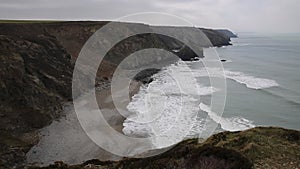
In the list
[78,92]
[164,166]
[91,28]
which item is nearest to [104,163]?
[164,166]

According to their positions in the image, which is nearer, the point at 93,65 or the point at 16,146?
the point at 16,146

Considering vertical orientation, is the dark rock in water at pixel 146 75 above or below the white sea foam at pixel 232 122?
below

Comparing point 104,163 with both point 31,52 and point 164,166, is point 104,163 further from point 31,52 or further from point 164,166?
point 31,52

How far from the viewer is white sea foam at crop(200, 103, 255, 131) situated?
89.6 ft

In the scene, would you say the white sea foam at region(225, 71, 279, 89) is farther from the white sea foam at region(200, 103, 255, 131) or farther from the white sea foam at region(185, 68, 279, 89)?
the white sea foam at region(200, 103, 255, 131)

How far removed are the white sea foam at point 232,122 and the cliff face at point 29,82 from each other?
1527 cm

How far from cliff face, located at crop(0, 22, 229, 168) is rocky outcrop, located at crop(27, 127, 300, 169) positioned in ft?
35.8

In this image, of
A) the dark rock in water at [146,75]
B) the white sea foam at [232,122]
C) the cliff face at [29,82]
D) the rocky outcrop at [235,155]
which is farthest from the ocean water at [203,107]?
the rocky outcrop at [235,155]

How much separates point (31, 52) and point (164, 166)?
33452mm

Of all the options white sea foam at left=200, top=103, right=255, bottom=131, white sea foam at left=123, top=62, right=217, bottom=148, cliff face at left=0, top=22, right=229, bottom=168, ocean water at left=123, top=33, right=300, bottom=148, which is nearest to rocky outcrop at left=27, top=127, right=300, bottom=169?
white sea foam at left=123, top=62, right=217, bottom=148

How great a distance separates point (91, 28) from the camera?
71312 mm

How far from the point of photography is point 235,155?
469 inches

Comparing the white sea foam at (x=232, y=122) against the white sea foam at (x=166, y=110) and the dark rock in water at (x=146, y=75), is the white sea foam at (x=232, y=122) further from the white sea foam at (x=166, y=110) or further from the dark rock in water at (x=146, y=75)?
the dark rock in water at (x=146, y=75)

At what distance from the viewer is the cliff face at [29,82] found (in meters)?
24.3
